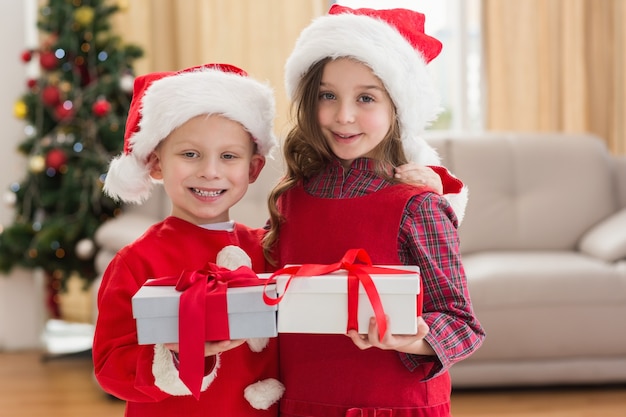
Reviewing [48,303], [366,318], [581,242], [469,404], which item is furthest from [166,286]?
[48,303]

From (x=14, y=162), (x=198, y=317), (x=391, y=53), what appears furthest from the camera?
(x=14, y=162)

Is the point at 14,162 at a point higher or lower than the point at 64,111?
lower

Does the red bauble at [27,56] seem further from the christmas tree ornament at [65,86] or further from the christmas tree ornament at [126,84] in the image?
the christmas tree ornament at [126,84]

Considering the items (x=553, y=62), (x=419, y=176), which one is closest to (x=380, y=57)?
(x=419, y=176)

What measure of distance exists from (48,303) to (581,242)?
9.10 ft

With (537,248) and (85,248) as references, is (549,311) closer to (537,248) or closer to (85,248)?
(537,248)

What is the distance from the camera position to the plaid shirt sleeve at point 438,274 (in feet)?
4.72

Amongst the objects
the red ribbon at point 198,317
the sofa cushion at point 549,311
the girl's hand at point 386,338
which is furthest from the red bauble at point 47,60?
the girl's hand at point 386,338

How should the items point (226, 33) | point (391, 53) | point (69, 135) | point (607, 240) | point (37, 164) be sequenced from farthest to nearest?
point (226, 33)
point (69, 135)
point (37, 164)
point (607, 240)
point (391, 53)

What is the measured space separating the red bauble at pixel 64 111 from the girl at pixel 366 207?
8.51ft

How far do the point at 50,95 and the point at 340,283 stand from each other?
3.07m

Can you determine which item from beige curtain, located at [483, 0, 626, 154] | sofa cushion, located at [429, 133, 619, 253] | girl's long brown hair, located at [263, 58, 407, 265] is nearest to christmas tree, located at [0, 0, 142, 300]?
sofa cushion, located at [429, 133, 619, 253]

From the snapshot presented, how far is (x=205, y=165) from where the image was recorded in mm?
1536

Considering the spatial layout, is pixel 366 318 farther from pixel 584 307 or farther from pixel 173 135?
pixel 584 307
